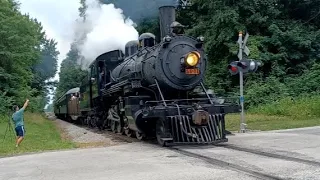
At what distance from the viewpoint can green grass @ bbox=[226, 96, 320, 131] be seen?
1873 centimetres

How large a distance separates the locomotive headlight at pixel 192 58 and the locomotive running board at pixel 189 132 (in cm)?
153

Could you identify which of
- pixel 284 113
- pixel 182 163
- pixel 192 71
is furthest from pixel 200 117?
pixel 284 113

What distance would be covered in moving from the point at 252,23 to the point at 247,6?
130 centimetres

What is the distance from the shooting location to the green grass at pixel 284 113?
18.7 meters

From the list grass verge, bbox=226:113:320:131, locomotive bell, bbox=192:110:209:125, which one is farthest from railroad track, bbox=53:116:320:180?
grass verge, bbox=226:113:320:131

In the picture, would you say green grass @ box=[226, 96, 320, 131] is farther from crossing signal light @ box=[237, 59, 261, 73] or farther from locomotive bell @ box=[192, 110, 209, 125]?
locomotive bell @ box=[192, 110, 209, 125]

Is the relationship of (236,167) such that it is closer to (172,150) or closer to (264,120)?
(172,150)

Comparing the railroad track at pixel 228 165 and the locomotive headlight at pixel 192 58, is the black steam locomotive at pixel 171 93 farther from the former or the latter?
the railroad track at pixel 228 165

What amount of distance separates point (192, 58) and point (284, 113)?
11738mm

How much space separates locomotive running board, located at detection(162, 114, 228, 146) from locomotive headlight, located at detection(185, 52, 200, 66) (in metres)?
1.53

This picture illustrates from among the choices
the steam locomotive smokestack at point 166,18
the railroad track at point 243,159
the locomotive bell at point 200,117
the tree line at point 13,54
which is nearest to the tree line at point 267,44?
the tree line at point 13,54

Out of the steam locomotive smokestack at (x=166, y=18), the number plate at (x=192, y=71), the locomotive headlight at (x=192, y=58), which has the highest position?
the steam locomotive smokestack at (x=166, y=18)

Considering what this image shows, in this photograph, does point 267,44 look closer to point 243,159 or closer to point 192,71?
point 192,71

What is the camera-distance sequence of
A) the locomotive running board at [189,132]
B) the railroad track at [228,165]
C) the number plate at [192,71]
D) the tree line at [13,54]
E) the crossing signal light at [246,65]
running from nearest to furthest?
the railroad track at [228,165], the locomotive running board at [189,132], the number plate at [192,71], the crossing signal light at [246,65], the tree line at [13,54]
